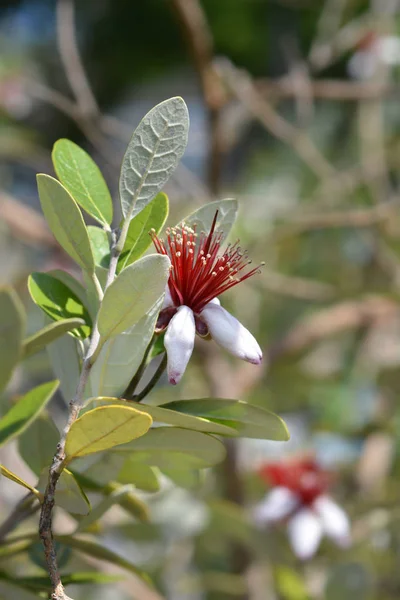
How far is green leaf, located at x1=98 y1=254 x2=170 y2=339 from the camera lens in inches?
12.0

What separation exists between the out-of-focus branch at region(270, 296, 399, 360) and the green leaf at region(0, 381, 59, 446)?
766 mm

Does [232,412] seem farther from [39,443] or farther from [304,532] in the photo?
[304,532]

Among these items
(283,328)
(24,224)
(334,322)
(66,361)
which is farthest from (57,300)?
(283,328)

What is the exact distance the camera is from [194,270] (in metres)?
0.38

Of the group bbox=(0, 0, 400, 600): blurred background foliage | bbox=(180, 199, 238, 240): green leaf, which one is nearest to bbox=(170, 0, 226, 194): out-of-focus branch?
bbox=(0, 0, 400, 600): blurred background foliage

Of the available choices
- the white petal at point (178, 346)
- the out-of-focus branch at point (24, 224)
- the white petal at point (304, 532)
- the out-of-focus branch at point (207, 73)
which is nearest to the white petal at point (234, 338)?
the white petal at point (178, 346)

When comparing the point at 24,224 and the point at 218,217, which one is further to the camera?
the point at 24,224

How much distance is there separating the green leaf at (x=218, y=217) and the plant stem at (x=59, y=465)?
0.20 feet

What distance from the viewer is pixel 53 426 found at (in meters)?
0.41

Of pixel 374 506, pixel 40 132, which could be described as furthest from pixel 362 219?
pixel 40 132

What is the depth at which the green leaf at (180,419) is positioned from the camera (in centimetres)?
31

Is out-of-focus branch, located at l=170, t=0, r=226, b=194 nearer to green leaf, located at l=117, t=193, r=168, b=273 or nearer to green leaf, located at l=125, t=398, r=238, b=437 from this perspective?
green leaf, located at l=117, t=193, r=168, b=273

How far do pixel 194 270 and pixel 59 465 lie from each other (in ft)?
0.39

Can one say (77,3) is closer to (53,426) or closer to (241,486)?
(241,486)
